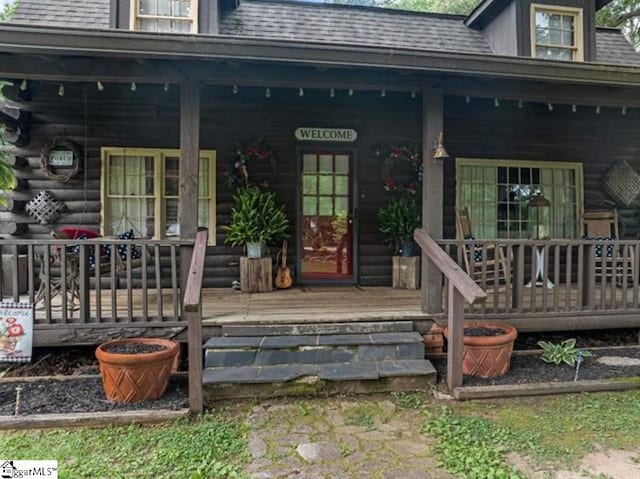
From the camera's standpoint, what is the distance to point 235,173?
18.1 feet

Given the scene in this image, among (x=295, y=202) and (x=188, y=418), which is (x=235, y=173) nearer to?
(x=295, y=202)

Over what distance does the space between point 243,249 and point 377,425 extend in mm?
3276

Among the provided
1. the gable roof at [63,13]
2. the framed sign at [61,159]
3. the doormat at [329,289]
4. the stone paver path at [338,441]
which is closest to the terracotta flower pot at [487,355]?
the stone paver path at [338,441]

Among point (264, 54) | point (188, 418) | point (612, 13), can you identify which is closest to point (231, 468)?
point (188, 418)

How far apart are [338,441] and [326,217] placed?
3.57 meters

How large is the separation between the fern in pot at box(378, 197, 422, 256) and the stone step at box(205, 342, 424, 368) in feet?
7.25

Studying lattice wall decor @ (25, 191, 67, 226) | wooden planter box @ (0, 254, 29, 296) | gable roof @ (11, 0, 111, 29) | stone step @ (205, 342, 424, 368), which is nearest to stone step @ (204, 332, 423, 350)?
stone step @ (205, 342, 424, 368)

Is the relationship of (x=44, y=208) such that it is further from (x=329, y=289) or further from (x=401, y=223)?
(x=401, y=223)

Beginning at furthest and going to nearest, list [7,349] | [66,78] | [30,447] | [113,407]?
[66,78] < [7,349] < [113,407] < [30,447]

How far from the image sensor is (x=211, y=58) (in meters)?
3.38

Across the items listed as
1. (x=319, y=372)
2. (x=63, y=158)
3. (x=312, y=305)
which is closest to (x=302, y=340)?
(x=319, y=372)

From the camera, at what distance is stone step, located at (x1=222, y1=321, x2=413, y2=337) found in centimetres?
365

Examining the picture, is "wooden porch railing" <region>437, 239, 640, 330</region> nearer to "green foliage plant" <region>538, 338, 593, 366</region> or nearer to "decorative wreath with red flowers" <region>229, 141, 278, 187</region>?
"green foliage plant" <region>538, 338, 593, 366</region>

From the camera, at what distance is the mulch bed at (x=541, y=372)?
3.45 metres
